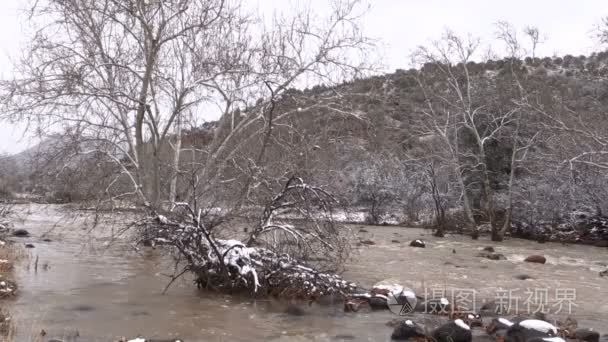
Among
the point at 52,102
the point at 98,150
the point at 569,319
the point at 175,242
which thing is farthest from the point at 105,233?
the point at 569,319

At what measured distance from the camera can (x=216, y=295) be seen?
33.6 feet

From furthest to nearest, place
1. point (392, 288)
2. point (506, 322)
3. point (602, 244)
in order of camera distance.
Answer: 1. point (602, 244)
2. point (392, 288)
3. point (506, 322)

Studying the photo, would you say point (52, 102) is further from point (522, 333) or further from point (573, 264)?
point (573, 264)

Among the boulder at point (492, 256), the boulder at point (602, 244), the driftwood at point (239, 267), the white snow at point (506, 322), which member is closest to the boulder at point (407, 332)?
the white snow at point (506, 322)

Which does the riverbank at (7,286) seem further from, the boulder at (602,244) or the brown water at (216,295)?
the boulder at (602,244)

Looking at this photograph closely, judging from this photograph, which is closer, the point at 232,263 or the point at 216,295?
the point at 232,263

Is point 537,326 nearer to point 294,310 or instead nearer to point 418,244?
point 294,310

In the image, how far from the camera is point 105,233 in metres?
21.0

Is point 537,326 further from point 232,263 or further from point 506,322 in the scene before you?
point 232,263

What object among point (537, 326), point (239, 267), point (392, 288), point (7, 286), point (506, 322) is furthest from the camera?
point (392, 288)

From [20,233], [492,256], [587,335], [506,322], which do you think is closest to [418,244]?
[492,256]

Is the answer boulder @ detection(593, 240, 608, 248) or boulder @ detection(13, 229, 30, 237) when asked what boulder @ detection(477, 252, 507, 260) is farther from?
boulder @ detection(13, 229, 30, 237)

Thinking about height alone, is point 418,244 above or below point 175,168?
below

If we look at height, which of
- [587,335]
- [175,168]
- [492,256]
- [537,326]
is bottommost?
[587,335]
